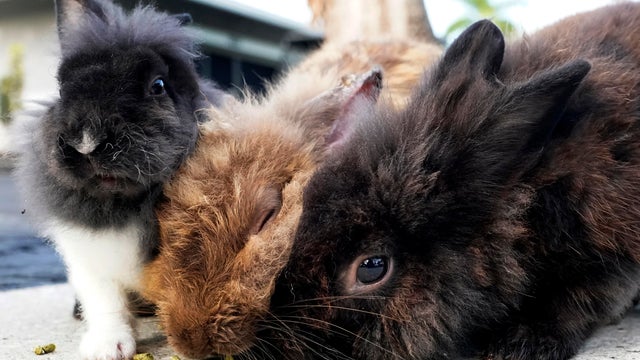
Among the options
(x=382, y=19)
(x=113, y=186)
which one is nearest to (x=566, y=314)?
(x=113, y=186)

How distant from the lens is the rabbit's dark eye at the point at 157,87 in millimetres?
2078

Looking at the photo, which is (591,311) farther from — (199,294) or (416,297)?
(199,294)

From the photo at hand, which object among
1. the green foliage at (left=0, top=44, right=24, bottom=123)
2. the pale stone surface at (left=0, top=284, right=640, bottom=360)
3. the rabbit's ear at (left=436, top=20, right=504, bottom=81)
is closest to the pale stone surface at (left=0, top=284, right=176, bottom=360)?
the pale stone surface at (left=0, top=284, right=640, bottom=360)

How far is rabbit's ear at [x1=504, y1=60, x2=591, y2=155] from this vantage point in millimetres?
1822

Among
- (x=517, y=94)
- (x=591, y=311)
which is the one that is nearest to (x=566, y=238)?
(x=591, y=311)

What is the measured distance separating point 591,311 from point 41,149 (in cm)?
176

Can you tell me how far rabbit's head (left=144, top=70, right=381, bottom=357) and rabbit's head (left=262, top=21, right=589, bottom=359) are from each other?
11 cm

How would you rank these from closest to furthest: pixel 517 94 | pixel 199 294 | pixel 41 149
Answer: pixel 199 294 < pixel 517 94 < pixel 41 149

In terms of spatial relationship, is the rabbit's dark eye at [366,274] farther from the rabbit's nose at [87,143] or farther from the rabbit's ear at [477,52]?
the rabbit's nose at [87,143]

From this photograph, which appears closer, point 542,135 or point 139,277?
point 542,135

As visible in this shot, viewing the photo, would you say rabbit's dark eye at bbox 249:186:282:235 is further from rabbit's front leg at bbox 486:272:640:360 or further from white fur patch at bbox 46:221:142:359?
rabbit's front leg at bbox 486:272:640:360

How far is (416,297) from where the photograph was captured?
1.82m

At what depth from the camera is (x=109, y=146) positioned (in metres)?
1.86

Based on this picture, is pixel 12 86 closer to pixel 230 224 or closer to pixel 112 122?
pixel 112 122
